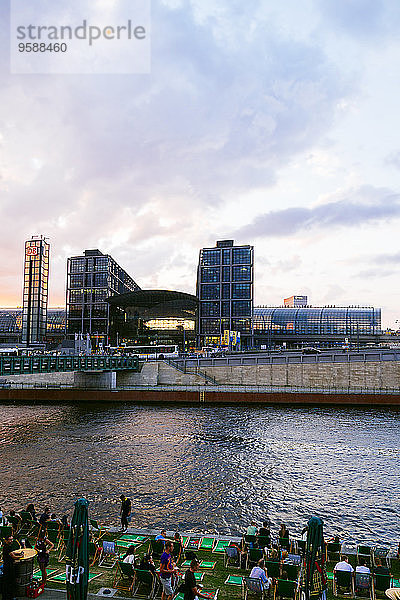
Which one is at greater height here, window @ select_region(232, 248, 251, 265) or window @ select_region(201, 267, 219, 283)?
window @ select_region(232, 248, 251, 265)

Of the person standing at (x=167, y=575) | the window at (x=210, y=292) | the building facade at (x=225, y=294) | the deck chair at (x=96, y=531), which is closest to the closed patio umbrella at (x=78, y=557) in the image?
the person standing at (x=167, y=575)

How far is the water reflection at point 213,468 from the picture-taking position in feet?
79.6

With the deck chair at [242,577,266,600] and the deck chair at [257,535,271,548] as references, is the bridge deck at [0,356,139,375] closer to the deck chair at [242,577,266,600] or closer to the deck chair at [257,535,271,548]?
the deck chair at [257,535,271,548]

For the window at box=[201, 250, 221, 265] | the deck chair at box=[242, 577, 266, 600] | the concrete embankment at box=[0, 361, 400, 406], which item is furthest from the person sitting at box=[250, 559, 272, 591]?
the window at box=[201, 250, 221, 265]

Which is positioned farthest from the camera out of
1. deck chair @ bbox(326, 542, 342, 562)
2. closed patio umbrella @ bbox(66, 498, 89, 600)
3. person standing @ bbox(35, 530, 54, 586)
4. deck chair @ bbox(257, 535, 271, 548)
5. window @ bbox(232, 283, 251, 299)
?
window @ bbox(232, 283, 251, 299)

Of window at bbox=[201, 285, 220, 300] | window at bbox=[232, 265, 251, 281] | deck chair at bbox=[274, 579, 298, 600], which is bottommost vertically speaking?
deck chair at bbox=[274, 579, 298, 600]

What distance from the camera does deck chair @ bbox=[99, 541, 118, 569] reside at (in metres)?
15.7

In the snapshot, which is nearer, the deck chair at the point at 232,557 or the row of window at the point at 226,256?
the deck chair at the point at 232,557

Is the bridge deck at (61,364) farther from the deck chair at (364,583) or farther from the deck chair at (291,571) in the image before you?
the deck chair at (364,583)

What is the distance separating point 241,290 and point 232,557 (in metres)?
163

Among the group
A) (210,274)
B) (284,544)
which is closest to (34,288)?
(210,274)

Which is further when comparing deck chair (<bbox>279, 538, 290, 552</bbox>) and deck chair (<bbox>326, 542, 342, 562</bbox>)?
deck chair (<bbox>279, 538, 290, 552</bbox>)

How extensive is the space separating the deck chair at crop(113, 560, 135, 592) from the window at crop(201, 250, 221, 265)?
558 feet

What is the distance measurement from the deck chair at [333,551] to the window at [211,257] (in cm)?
16761
